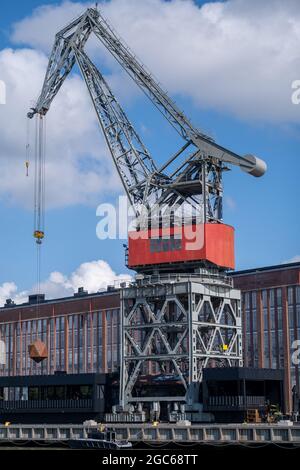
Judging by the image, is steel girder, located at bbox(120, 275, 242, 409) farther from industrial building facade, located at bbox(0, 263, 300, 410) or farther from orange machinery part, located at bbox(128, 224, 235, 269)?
industrial building facade, located at bbox(0, 263, 300, 410)

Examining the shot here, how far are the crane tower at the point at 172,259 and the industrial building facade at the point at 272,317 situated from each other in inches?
1608

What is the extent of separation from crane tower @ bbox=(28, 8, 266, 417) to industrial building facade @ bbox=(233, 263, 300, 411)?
40.8 m

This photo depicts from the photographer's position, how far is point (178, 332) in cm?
8925

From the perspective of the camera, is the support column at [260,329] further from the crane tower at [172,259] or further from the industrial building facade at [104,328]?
the crane tower at [172,259]

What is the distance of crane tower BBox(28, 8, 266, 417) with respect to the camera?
86.4 metres

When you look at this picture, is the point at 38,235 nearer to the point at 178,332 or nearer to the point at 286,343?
the point at 178,332

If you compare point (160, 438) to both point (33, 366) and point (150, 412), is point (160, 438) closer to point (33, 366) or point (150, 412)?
point (150, 412)

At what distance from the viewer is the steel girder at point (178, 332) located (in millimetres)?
85000

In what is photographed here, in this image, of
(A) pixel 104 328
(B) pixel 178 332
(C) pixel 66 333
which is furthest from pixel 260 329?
(B) pixel 178 332

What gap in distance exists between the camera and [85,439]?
67.5m

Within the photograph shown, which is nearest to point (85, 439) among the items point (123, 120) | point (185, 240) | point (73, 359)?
point (185, 240)

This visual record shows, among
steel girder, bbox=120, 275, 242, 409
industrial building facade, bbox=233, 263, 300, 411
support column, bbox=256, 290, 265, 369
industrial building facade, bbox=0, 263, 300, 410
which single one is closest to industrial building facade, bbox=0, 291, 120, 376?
industrial building facade, bbox=0, 263, 300, 410
